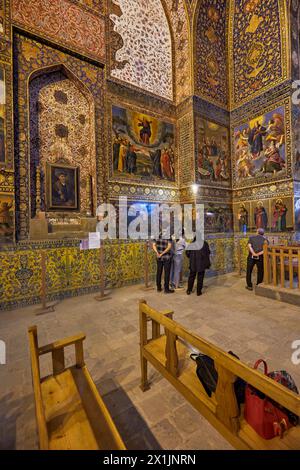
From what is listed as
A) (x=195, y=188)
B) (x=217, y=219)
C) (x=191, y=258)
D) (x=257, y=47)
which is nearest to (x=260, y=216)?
(x=217, y=219)

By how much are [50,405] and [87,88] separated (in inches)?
335

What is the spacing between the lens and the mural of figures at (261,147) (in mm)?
8109

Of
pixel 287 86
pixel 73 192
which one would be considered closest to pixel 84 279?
pixel 73 192

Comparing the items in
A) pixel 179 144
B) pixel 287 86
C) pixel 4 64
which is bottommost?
pixel 179 144

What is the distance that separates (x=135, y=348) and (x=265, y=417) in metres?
2.22

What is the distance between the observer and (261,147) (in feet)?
28.5

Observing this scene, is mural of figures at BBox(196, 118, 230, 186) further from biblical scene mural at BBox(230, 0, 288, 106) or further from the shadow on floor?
the shadow on floor

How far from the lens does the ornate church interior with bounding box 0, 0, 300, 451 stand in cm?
185

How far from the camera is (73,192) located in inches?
279

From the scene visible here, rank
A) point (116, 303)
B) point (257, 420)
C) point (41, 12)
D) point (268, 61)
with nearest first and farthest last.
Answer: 1. point (257, 420)
2. point (116, 303)
3. point (41, 12)
4. point (268, 61)

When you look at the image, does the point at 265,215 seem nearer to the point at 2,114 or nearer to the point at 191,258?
the point at 191,258

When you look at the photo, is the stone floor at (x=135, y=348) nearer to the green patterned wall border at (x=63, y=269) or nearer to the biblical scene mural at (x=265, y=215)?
the green patterned wall border at (x=63, y=269)

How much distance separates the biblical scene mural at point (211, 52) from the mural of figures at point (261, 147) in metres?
2.03
